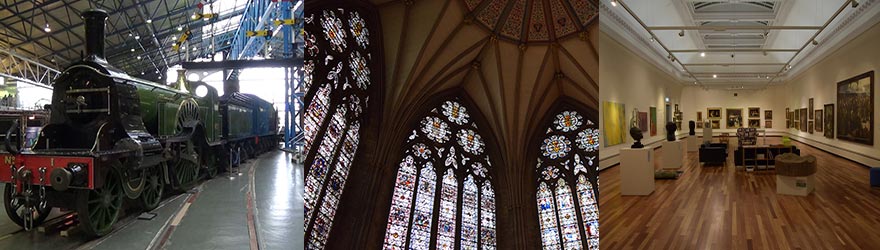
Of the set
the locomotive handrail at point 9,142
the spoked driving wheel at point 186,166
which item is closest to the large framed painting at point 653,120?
the locomotive handrail at point 9,142

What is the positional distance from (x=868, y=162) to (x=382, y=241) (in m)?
2.36

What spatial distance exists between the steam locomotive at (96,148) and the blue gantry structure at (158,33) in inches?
7.9

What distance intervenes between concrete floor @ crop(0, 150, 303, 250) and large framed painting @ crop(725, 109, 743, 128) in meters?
3.42

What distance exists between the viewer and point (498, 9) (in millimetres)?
1903

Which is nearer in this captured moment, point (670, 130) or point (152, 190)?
point (670, 130)

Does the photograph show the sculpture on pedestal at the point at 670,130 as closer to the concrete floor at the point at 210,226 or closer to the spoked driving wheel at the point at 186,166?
the concrete floor at the point at 210,226

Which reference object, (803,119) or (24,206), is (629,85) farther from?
(24,206)

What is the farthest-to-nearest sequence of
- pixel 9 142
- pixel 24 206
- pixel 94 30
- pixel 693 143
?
pixel 24 206
pixel 94 30
pixel 9 142
pixel 693 143

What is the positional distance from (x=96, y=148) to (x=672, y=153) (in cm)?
565

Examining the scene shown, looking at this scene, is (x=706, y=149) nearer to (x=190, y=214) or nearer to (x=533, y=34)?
(x=533, y=34)

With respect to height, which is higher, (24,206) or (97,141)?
(97,141)

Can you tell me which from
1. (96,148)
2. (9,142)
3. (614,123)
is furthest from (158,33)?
(614,123)

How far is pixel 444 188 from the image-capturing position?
220 cm

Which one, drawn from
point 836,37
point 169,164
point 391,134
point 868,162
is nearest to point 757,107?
point 836,37
